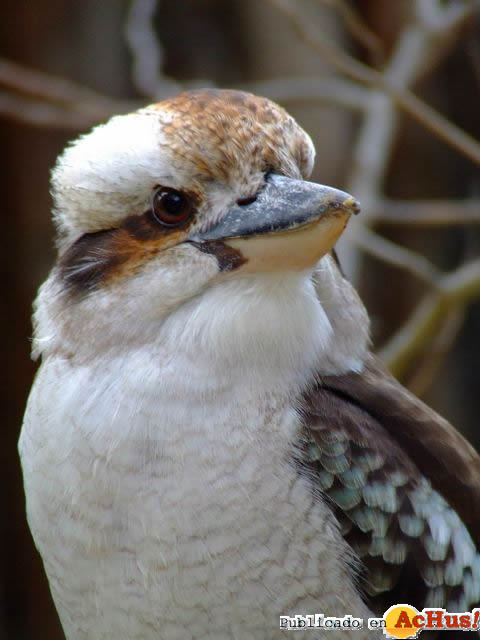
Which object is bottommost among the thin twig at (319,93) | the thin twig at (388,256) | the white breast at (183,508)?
the white breast at (183,508)

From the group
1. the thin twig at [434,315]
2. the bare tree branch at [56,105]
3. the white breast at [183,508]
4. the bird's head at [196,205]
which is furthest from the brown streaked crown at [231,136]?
the bare tree branch at [56,105]

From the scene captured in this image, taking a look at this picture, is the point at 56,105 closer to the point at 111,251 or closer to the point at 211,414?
the point at 111,251

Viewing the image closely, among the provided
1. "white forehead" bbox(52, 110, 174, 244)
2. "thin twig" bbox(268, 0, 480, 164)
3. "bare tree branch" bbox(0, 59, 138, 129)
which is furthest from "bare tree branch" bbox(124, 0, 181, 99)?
"white forehead" bbox(52, 110, 174, 244)

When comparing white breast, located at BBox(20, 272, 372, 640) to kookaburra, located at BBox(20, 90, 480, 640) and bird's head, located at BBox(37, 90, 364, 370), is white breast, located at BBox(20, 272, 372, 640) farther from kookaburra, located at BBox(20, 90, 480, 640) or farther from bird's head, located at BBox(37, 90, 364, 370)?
bird's head, located at BBox(37, 90, 364, 370)

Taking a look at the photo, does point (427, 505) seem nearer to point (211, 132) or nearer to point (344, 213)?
point (344, 213)

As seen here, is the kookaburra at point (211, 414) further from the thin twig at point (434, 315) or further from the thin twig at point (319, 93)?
the thin twig at point (319, 93)

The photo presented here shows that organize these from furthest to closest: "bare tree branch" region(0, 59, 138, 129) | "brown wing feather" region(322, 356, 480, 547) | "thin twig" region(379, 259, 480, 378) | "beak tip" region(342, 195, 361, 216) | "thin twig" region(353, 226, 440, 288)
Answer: "bare tree branch" region(0, 59, 138, 129) → "thin twig" region(379, 259, 480, 378) → "thin twig" region(353, 226, 440, 288) → "brown wing feather" region(322, 356, 480, 547) → "beak tip" region(342, 195, 361, 216)

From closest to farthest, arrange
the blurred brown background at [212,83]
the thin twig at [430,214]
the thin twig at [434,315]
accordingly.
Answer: the thin twig at [434,315]
the thin twig at [430,214]
the blurred brown background at [212,83]

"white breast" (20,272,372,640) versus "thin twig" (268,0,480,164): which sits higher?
"thin twig" (268,0,480,164)
